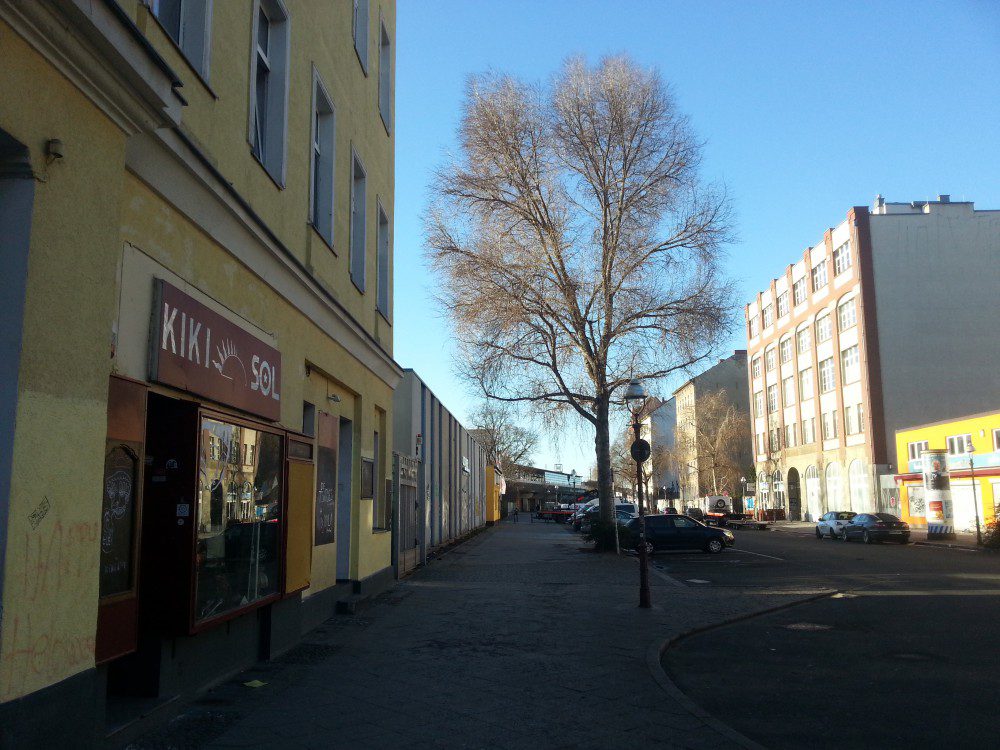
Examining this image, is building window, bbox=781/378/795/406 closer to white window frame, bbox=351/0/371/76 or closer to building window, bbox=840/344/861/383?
building window, bbox=840/344/861/383

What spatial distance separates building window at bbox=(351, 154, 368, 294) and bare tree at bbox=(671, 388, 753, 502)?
60901 mm

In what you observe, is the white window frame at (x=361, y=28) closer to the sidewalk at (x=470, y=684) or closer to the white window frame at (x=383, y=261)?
the white window frame at (x=383, y=261)

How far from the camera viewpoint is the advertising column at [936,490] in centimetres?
3525

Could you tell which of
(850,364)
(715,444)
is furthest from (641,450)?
(715,444)

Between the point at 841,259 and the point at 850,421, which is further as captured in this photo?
the point at 841,259

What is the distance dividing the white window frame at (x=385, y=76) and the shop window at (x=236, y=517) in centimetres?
1007

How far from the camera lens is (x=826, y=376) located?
193 feet

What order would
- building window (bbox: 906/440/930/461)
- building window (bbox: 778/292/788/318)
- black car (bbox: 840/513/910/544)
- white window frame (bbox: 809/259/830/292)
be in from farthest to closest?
building window (bbox: 778/292/788/318)
white window frame (bbox: 809/259/830/292)
building window (bbox: 906/440/930/461)
black car (bbox: 840/513/910/544)

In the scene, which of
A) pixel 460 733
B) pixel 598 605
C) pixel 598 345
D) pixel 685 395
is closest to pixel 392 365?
pixel 598 605

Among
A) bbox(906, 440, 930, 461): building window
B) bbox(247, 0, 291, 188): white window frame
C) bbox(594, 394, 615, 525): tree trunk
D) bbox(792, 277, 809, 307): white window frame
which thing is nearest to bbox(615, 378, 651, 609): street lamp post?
bbox(247, 0, 291, 188): white window frame

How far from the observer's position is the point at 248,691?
23.3ft

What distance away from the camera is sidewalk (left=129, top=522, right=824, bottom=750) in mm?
5887

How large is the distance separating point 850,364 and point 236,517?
54.3 meters

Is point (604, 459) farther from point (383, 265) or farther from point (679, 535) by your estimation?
point (383, 265)
